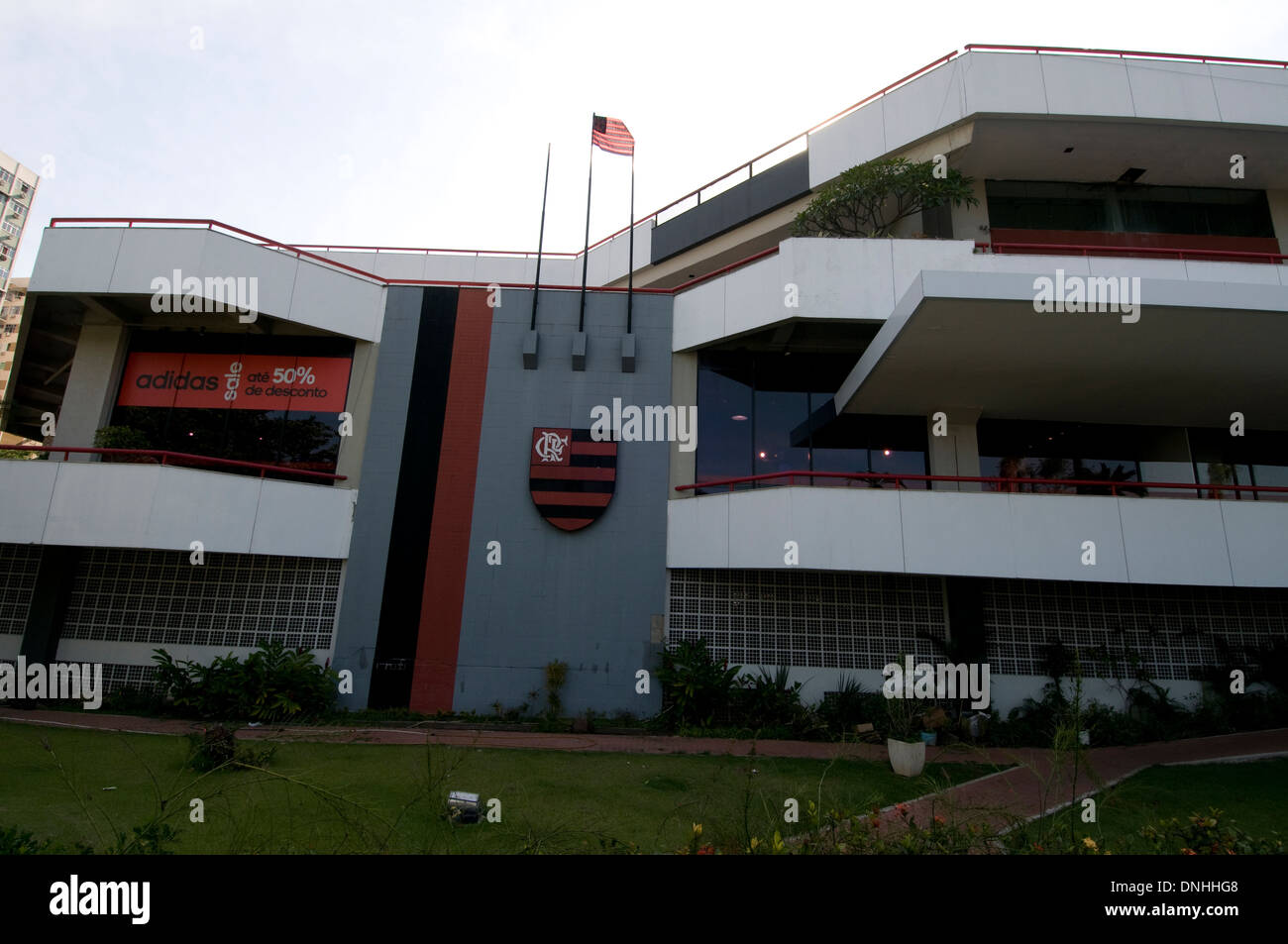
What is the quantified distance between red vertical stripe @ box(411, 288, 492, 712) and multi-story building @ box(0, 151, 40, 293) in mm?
92858

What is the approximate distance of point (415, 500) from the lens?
14219 mm

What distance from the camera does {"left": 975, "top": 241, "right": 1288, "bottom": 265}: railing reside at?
13328 millimetres

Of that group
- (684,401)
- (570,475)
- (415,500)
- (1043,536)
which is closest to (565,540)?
(570,475)

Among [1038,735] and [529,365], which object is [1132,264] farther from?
[529,365]

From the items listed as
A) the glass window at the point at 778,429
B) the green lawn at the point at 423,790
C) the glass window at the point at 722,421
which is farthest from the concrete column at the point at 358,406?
the glass window at the point at 778,429

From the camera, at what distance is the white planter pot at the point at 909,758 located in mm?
9414

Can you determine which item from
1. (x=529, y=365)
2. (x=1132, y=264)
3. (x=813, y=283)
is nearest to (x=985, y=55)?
(x=1132, y=264)

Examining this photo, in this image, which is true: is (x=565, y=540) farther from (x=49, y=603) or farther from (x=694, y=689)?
(x=49, y=603)

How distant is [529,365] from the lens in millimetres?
14867

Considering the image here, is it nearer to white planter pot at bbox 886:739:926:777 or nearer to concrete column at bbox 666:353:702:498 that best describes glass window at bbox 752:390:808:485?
concrete column at bbox 666:353:702:498

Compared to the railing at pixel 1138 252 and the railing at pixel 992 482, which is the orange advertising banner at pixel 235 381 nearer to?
the railing at pixel 992 482

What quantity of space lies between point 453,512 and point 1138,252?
16832mm

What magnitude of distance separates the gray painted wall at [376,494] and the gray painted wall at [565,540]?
26.6 inches

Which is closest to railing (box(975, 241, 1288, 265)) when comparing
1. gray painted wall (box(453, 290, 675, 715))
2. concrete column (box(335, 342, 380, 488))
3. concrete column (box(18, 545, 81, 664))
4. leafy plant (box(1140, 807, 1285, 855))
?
gray painted wall (box(453, 290, 675, 715))
